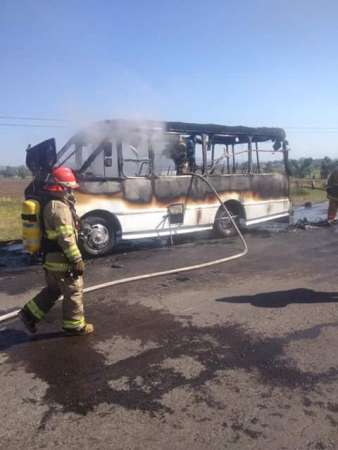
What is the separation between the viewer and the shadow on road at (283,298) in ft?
16.6

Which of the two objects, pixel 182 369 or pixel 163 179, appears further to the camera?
pixel 163 179

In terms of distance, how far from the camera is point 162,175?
8.95 metres

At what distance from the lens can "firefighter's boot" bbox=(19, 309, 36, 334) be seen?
166 inches

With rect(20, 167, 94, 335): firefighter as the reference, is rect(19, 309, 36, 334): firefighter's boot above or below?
below

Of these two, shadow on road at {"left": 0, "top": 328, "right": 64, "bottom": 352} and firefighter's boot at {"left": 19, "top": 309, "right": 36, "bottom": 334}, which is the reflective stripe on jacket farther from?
shadow on road at {"left": 0, "top": 328, "right": 64, "bottom": 352}

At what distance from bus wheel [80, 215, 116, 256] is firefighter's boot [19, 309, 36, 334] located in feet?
11.9

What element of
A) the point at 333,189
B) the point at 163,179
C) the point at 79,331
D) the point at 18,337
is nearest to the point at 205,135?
the point at 163,179

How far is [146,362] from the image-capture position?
3594 millimetres

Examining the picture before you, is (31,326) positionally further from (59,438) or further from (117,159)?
(117,159)

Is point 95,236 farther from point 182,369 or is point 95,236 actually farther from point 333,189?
point 333,189

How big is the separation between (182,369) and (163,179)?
583cm

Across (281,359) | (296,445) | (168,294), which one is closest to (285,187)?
(168,294)

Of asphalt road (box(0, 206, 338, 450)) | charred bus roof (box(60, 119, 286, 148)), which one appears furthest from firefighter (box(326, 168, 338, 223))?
asphalt road (box(0, 206, 338, 450))

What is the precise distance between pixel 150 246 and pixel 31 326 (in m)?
5.24
